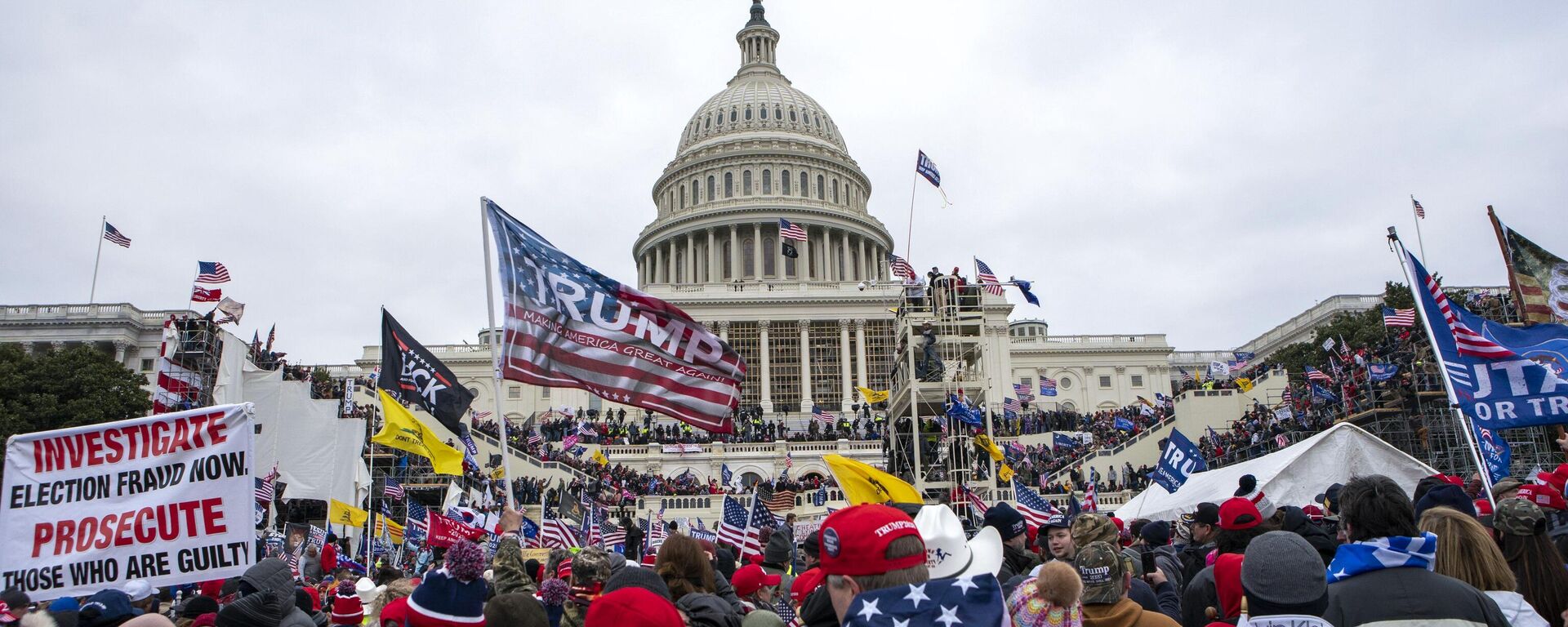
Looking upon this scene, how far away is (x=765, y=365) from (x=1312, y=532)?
61.5 meters

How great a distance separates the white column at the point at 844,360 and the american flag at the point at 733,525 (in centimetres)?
5198

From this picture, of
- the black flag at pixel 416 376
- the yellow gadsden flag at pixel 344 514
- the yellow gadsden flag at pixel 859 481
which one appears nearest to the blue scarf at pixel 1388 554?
the yellow gadsden flag at pixel 859 481

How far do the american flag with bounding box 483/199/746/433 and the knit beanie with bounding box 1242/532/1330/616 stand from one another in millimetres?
7173

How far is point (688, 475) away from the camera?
43.1m

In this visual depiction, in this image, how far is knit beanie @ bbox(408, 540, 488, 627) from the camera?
198 inches

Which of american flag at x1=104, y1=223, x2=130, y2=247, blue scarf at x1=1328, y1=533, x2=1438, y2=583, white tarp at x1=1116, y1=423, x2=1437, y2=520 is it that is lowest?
blue scarf at x1=1328, y1=533, x2=1438, y2=583

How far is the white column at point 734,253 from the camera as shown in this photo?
83.9 m

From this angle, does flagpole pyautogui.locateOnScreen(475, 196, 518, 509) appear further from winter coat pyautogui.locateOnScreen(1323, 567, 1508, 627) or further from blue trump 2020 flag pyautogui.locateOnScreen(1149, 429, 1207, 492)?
blue trump 2020 flag pyautogui.locateOnScreen(1149, 429, 1207, 492)

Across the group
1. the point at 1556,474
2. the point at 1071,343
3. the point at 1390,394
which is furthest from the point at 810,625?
the point at 1071,343

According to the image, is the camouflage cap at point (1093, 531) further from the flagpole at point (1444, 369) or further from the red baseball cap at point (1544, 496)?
the flagpole at point (1444, 369)

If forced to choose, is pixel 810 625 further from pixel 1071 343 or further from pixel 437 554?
pixel 1071 343

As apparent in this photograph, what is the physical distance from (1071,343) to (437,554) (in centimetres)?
7128

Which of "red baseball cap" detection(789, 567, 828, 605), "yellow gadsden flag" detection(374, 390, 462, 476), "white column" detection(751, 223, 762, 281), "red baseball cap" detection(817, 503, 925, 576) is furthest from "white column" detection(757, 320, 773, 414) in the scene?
"red baseball cap" detection(817, 503, 925, 576)

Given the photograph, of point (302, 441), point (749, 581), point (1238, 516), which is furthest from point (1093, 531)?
point (302, 441)
